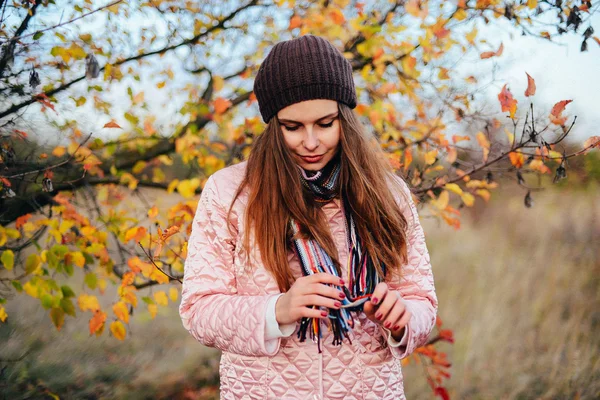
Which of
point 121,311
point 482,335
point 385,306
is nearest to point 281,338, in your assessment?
point 385,306

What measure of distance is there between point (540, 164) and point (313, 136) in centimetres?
154

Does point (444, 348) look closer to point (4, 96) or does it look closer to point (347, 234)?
point (347, 234)

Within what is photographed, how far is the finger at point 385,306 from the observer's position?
49.1 inches

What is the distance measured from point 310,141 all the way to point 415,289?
1.97ft

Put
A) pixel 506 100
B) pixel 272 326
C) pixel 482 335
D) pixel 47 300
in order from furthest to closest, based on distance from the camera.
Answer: pixel 482 335 → pixel 47 300 → pixel 506 100 → pixel 272 326

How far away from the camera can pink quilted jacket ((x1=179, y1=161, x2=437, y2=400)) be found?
1.41 metres

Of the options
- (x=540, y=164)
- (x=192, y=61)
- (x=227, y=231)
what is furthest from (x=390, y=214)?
(x=192, y=61)

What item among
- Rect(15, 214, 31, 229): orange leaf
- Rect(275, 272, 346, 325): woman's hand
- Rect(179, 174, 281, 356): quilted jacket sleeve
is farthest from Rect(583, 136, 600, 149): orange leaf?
Rect(15, 214, 31, 229): orange leaf

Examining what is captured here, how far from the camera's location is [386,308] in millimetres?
1249

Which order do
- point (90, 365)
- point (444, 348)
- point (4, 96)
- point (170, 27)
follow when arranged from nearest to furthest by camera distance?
point (4, 96)
point (170, 27)
point (90, 365)
point (444, 348)

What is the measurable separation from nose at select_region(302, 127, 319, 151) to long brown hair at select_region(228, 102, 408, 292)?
79 mm

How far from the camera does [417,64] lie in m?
3.00

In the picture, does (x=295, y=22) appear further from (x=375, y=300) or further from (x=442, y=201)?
(x=375, y=300)

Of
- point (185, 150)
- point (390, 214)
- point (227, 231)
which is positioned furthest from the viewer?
point (185, 150)
